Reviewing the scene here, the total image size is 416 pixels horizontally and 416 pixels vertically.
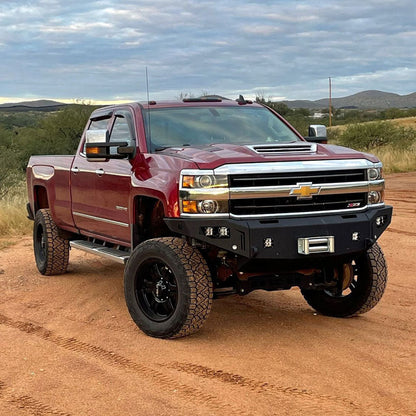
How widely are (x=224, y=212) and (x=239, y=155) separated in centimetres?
50

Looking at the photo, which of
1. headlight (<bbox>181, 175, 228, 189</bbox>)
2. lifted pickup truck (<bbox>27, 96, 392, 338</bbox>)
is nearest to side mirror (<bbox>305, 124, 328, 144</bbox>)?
lifted pickup truck (<bbox>27, 96, 392, 338</bbox>)

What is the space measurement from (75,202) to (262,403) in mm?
4256

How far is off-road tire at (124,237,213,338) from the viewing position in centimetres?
570

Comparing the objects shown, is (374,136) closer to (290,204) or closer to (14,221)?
(14,221)

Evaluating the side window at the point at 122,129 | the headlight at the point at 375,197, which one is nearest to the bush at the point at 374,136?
the side window at the point at 122,129

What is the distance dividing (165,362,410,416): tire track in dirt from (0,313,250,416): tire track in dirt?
214mm

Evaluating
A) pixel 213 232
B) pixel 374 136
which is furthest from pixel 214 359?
pixel 374 136

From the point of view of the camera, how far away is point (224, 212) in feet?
18.3

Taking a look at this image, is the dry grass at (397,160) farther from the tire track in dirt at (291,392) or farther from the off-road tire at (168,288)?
the tire track in dirt at (291,392)

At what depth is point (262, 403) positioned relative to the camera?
4492 millimetres

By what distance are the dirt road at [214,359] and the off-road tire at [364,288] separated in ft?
0.49

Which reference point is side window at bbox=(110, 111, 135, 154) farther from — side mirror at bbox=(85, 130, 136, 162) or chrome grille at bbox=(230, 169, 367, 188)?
chrome grille at bbox=(230, 169, 367, 188)

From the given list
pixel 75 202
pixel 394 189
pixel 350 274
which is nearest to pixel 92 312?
pixel 75 202

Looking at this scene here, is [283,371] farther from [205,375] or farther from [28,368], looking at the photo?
[28,368]
